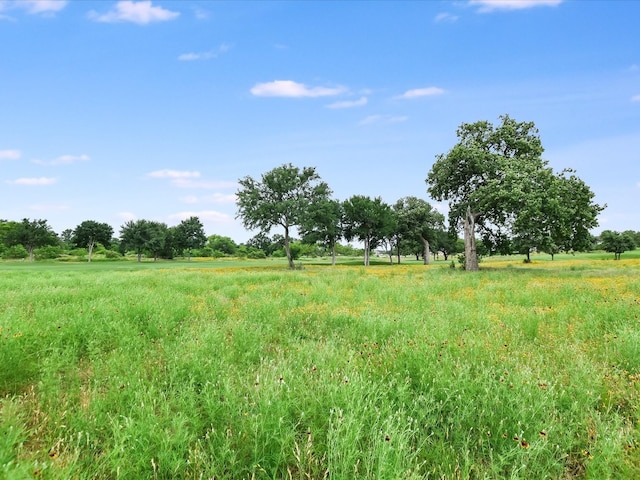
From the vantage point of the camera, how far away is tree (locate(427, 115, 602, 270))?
2594 centimetres

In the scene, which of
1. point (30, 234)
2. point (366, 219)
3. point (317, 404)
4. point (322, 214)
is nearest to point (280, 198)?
point (322, 214)

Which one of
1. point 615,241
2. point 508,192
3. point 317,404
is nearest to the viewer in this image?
point 317,404

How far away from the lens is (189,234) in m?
97.8

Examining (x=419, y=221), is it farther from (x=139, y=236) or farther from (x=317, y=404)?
(x=317, y=404)

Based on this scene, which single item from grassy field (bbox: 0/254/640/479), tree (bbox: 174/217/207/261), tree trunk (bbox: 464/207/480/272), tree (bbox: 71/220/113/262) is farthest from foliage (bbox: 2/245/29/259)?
tree trunk (bbox: 464/207/480/272)

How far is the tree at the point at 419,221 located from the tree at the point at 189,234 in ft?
196

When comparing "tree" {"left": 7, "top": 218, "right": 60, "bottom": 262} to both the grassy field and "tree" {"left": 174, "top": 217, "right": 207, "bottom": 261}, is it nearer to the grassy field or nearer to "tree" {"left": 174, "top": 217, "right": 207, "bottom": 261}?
"tree" {"left": 174, "top": 217, "right": 207, "bottom": 261}

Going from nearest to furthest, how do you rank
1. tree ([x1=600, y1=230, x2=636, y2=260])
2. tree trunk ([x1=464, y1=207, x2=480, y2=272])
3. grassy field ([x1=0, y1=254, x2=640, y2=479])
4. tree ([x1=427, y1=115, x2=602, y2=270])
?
grassy field ([x1=0, y1=254, x2=640, y2=479]) → tree ([x1=427, y1=115, x2=602, y2=270]) → tree trunk ([x1=464, y1=207, x2=480, y2=272]) → tree ([x1=600, y1=230, x2=636, y2=260])

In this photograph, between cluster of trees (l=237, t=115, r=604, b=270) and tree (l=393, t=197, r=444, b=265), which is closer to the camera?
cluster of trees (l=237, t=115, r=604, b=270)

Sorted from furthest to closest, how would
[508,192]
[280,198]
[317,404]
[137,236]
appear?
1. [137,236]
2. [280,198]
3. [508,192]
4. [317,404]

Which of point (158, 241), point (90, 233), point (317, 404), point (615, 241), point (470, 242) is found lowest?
point (317, 404)

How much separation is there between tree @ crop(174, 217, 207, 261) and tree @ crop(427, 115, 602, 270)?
80.3 metres

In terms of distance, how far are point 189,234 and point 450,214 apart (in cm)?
8308

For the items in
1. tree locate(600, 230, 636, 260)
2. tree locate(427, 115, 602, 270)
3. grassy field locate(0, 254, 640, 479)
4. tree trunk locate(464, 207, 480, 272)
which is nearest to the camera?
grassy field locate(0, 254, 640, 479)
